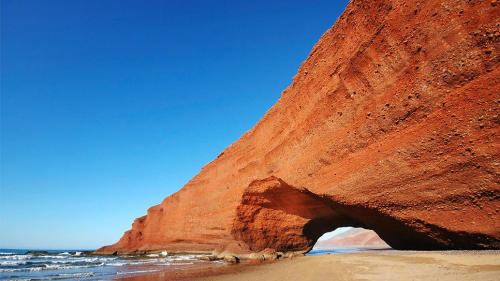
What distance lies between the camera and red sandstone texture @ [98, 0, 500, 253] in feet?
19.1

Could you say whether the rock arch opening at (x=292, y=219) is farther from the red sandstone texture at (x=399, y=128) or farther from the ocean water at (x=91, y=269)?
the ocean water at (x=91, y=269)

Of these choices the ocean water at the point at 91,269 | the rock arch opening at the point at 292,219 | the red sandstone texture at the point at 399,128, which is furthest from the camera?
the ocean water at the point at 91,269

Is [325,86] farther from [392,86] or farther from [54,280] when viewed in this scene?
[54,280]

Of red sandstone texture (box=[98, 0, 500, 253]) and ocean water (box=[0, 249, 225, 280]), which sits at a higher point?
red sandstone texture (box=[98, 0, 500, 253])

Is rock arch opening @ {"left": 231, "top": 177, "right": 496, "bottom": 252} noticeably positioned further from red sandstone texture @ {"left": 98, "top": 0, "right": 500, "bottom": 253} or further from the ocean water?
the ocean water

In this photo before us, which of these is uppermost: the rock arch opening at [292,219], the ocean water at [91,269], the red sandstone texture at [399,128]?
the red sandstone texture at [399,128]

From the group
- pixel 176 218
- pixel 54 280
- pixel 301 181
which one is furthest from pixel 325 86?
pixel 176 218

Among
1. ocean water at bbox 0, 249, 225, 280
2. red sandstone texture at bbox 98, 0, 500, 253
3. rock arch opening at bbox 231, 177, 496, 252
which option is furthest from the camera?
ocean water at bbox 0, 249, 225, 280

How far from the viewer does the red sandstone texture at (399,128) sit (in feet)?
19.1

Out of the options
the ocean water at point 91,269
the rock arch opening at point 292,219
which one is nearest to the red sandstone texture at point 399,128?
the rock arch opening at point 292,219

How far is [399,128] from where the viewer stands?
24.2ft

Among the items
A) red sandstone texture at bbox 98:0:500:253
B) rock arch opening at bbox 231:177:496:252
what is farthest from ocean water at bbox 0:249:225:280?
red sandstone texture at bbox 98:0:500:253

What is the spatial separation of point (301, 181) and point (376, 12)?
6682 mm

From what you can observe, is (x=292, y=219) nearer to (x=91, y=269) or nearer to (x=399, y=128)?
(x=399, y=128)
